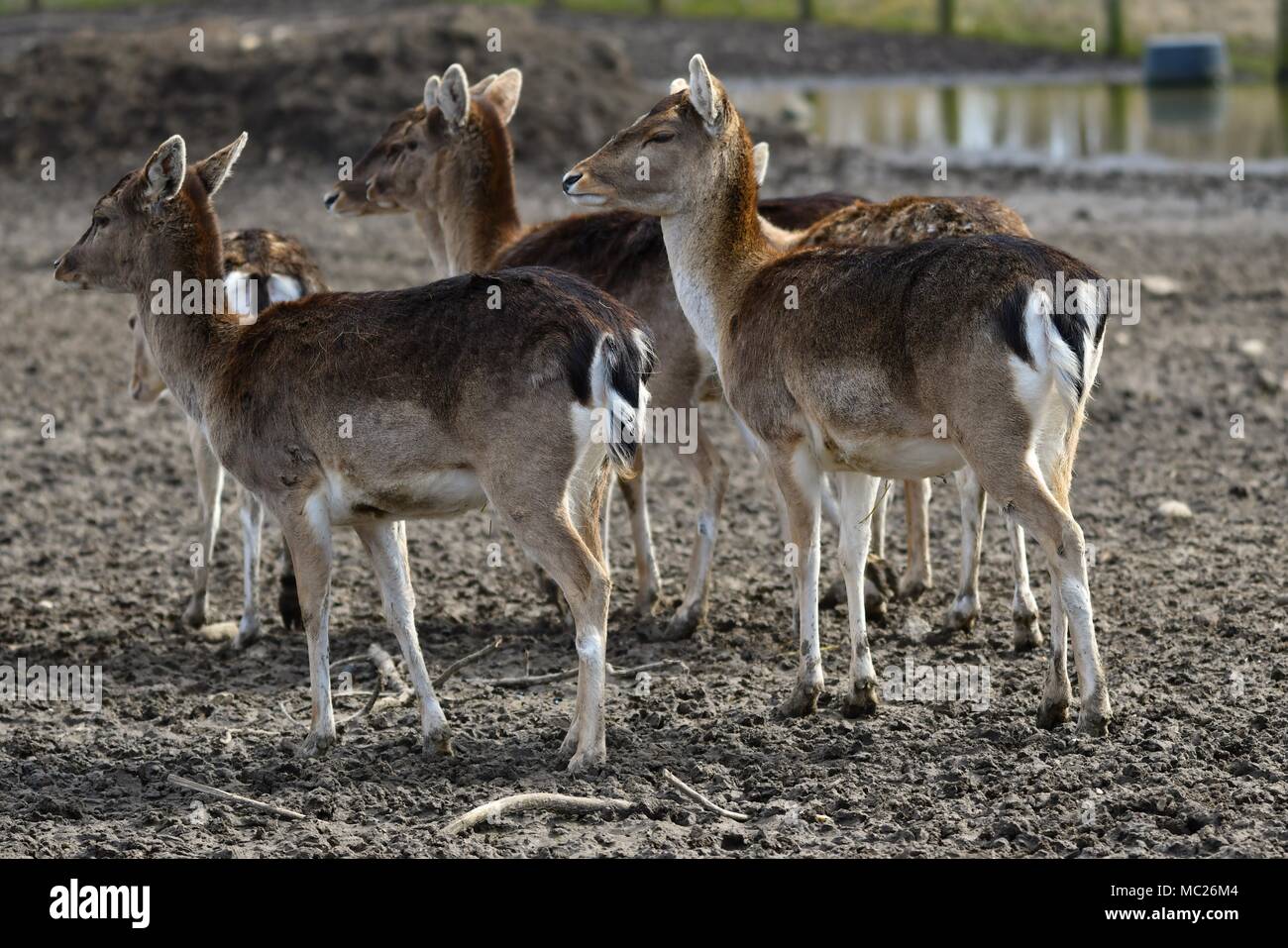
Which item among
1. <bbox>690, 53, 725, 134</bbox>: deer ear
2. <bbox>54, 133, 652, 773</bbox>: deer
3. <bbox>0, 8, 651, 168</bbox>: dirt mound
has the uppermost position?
<bbox>0, 8, 651, 168</bbox>: dirt mound

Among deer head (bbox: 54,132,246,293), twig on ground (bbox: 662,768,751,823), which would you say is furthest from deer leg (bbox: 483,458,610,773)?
deer head (bbox: 54,132,246,293)

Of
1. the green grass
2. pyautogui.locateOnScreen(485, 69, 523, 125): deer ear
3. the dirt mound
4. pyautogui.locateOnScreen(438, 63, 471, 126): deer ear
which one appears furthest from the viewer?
the green grass

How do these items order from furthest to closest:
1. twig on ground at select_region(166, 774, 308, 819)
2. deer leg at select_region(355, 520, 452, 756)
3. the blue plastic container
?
the blue plastic container, deer leg at select_region(355, 520, 452, 756), twig on ground at select_region(166, 774, 308, 819)

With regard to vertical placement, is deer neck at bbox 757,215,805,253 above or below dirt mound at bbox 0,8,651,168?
below

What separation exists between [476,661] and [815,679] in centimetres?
177

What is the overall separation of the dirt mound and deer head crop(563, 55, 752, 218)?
13.2 m

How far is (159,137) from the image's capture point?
2178 centimetres

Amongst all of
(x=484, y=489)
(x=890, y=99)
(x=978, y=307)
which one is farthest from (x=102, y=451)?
(x=890, y=99)

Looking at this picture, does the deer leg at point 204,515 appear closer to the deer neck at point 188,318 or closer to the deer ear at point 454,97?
the deer neck at point 188,318

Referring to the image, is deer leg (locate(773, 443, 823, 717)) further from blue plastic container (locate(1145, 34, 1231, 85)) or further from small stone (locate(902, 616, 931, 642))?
blue plastic container (locate(1145, 34, 1231, 85))

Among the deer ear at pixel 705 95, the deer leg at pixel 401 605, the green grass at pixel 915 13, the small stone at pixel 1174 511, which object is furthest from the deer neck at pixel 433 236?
the green grass at pixel 915 13

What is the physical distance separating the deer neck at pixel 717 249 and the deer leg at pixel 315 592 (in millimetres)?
1964

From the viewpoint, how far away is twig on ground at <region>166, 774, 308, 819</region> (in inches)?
258
